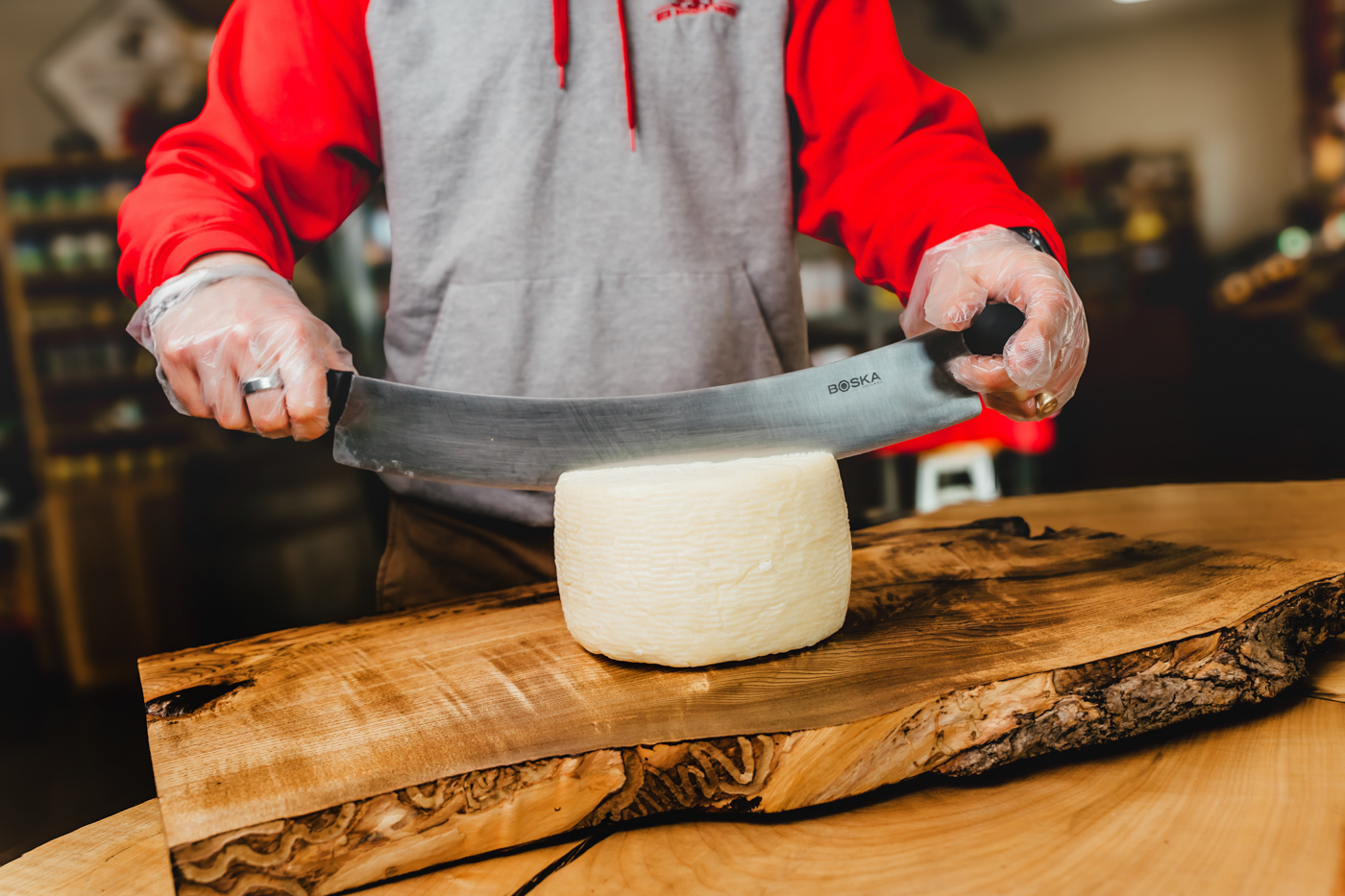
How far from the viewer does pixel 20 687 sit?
2381mm

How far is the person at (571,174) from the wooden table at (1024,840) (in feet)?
1.48

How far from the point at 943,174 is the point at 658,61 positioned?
42 cm

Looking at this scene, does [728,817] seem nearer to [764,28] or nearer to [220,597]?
[764,28]

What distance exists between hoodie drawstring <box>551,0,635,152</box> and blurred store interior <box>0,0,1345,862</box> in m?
1.30

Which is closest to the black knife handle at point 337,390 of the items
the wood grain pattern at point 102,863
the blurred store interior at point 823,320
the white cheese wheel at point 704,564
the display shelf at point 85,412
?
the white cheese wheel at point 704,564

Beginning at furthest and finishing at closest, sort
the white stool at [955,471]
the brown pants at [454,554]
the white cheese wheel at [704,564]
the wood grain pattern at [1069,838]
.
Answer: the white stool at [955,471] < the brown pants at [454,554] < the white cheese wheel at [704,564] < the wood grain pattern at [1069,838]

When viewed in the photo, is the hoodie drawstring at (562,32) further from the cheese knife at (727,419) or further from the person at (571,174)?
the cheese knife at (727,419)

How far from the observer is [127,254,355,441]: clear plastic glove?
81cm

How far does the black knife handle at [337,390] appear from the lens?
819 millimetres

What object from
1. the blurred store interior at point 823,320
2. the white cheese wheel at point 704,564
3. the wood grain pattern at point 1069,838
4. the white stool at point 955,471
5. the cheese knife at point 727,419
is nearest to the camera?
the wood grain pattern at point 1069,838

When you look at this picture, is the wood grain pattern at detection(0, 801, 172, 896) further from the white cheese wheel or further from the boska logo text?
the boska logo text

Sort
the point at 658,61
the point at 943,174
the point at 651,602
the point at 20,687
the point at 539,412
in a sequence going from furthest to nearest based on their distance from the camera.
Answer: the point at 20,687, the point at 658,61, the point at 943,174, the point at 539,412, the point at 651,602

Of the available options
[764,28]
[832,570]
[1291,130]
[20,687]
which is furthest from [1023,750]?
[1291,130]

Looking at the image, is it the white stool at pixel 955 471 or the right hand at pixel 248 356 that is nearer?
the right hand at pixel 248 356
